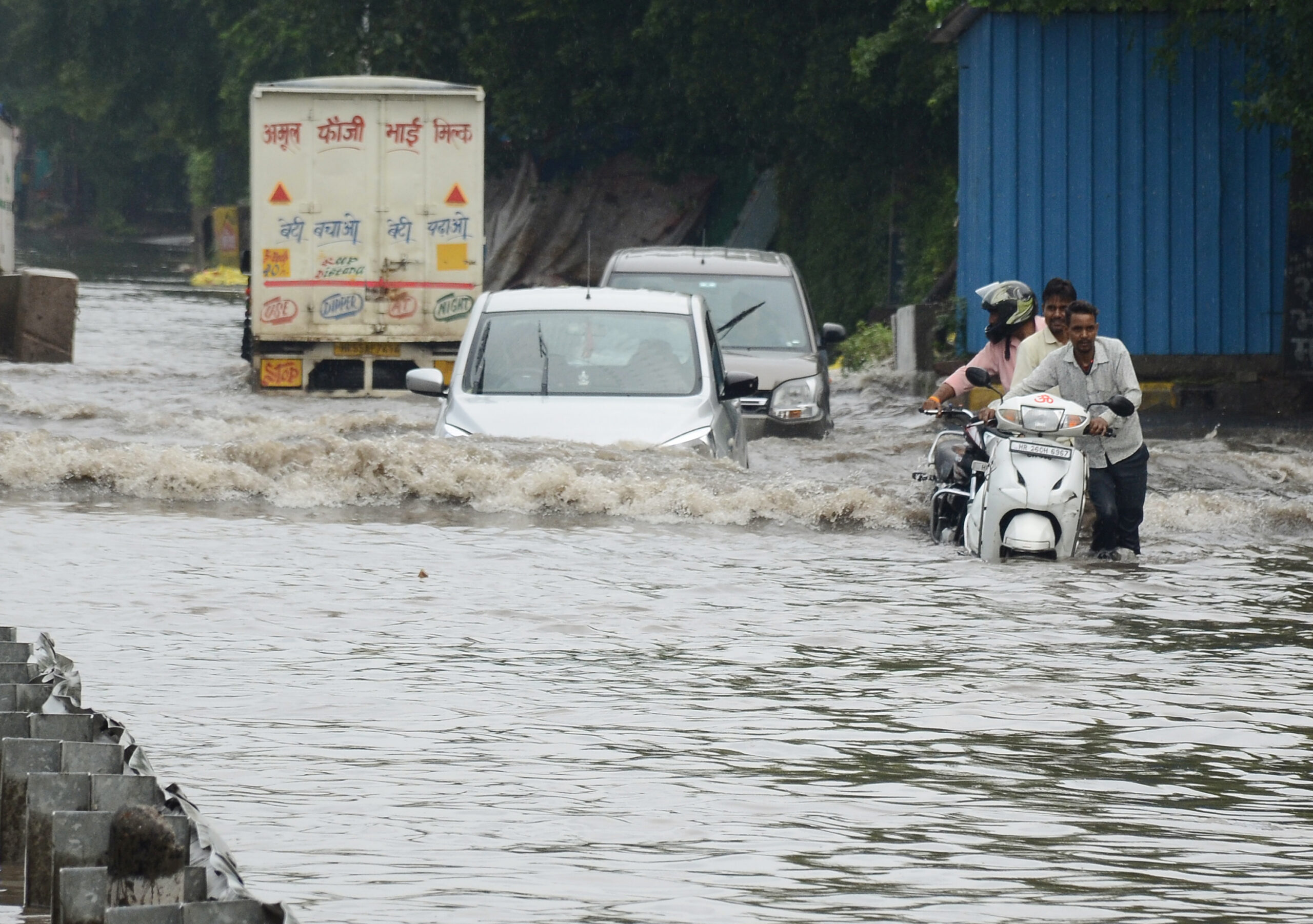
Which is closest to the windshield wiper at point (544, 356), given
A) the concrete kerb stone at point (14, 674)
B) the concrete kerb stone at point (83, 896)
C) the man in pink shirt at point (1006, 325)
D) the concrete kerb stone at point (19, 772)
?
the man in pink shirt at point (1006, 325)

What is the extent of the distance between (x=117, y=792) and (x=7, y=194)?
82.5 feet

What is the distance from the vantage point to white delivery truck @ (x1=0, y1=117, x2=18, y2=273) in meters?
27.1

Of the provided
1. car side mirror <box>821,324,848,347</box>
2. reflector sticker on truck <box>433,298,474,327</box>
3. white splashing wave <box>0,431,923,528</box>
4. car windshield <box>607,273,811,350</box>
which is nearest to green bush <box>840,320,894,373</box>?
reflector sticker on truck <box>433,298,474,327</box>

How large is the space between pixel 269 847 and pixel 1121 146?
603 inches

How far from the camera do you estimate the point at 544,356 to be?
1289 centimetres

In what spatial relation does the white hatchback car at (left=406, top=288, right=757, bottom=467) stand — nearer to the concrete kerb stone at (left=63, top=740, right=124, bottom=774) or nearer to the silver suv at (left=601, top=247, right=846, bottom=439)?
the silver suv at (left=601, top=247, right=846, bottom=439)

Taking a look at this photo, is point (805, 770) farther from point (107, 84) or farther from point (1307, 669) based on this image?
point (107, 84)

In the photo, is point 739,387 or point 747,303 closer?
point 739,387

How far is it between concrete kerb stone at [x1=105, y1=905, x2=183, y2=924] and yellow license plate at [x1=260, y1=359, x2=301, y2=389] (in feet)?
60.3

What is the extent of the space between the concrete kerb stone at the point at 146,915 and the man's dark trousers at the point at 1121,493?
7872 mm

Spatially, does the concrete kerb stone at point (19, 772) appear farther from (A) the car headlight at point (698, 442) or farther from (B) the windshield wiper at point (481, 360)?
(B) the windshield wiper at point (481, 360)

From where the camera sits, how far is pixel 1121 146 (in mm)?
19266

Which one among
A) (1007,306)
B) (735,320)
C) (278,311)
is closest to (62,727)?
(1007,306)

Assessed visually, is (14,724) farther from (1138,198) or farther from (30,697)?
(1138,198)
